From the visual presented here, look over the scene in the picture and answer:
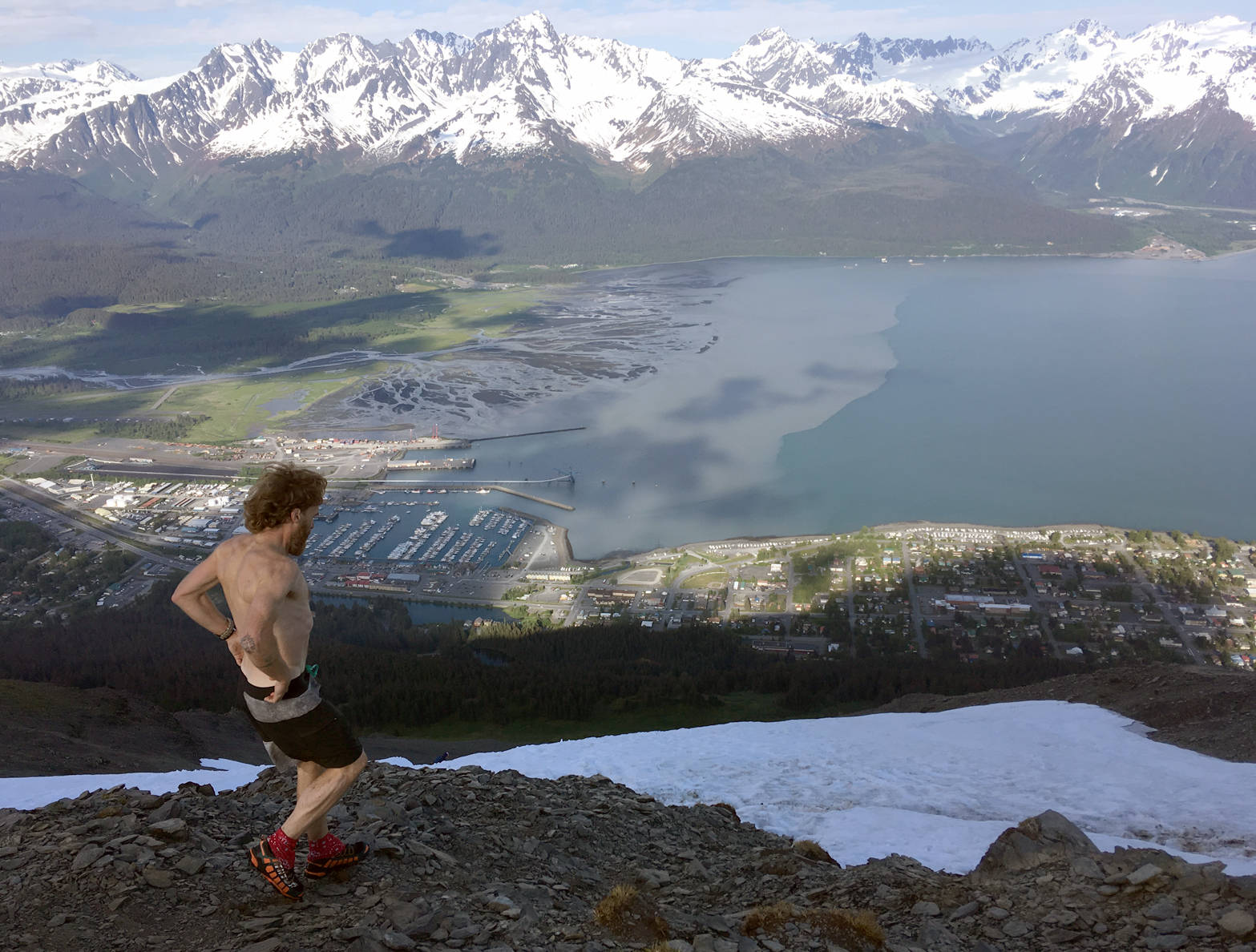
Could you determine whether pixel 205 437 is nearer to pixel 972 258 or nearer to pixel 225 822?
pixel 225 822

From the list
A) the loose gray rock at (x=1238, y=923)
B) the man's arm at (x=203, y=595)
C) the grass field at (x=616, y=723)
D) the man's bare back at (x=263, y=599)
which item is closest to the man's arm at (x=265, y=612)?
the man's bare back at (x=263, y=599)

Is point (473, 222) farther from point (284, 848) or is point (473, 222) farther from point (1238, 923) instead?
point (1238, 923)

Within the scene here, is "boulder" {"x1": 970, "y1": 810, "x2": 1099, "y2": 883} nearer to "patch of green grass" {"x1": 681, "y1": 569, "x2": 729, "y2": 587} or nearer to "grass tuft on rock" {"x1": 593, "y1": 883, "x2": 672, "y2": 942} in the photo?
"grass tuft on rock" {"x1": 593, "y1": 883, "x2": 672, "y2": 942}

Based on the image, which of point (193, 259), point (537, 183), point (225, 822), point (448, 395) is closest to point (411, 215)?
point (537, 183)

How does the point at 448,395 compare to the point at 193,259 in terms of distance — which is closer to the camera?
the point at 448,395

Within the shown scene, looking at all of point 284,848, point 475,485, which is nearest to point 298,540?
point 284,848

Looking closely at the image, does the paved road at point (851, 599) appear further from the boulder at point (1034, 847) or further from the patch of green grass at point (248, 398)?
the patch of green grass at point (248, 398)
